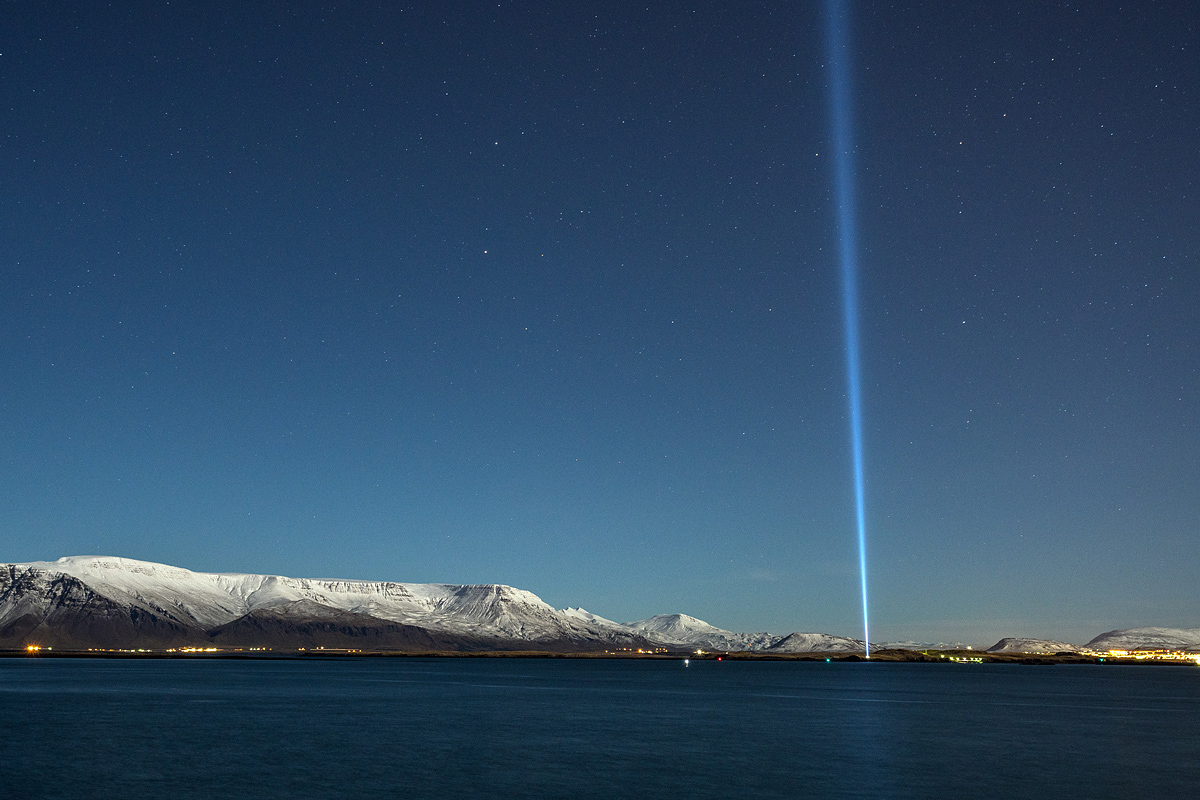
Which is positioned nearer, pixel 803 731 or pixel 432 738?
pixel 432 738

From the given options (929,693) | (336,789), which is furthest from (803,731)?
(929,693)

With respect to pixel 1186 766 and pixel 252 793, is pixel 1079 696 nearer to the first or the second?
pixel 1186 766

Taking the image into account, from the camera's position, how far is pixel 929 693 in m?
171

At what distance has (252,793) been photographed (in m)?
50.0

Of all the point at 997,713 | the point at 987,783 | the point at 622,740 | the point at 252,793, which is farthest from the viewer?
the point at 997,713

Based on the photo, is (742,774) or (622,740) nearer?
(742,774)

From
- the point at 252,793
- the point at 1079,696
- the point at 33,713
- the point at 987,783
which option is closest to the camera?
the point at 252,793

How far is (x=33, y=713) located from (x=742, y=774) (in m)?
80.5

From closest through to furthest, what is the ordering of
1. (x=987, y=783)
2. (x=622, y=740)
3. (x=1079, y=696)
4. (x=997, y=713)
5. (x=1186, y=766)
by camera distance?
(x=987, y=783)
(x=1186, y=766)
(x=622, y=740)
(x=997, y=713)
(x=1079, y=696)

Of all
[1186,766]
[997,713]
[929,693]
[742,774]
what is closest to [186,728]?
[742,774]

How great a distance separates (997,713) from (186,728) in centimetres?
8753

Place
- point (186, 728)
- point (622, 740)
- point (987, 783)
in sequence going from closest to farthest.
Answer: point (987, 783) < point (622, 740) < point (186, 728)

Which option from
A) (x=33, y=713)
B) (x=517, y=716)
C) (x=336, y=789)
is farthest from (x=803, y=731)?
(x=33, y=713)

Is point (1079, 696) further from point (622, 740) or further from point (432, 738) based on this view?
point (432, 738)
